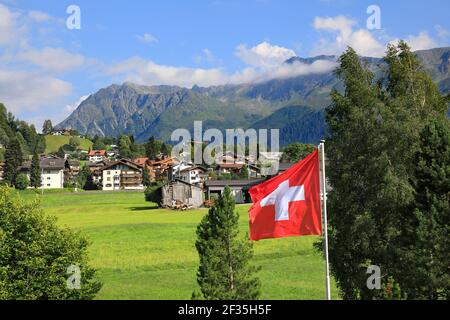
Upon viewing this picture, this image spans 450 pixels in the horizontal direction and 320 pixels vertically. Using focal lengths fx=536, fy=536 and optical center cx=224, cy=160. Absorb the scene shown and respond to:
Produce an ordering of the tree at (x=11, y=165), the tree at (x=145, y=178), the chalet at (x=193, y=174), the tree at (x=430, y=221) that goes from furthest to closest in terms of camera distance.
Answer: the tree at (x=145, y=178)
the tree at (x=11, y=165)
the chalet at (x=193, y=174)
the tree at (x=430, y=221)

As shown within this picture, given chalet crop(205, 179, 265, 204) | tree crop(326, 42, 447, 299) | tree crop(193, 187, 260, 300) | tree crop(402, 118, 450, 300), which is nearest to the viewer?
tree crop(402, 118, 450, 300)

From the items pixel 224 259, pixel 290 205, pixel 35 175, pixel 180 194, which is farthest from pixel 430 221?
pixel 35 175

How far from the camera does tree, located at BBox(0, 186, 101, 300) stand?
88.1 feet

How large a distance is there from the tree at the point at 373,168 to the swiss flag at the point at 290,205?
32.6ft

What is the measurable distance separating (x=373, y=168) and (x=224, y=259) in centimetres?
931

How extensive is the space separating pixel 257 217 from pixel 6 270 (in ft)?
50.9

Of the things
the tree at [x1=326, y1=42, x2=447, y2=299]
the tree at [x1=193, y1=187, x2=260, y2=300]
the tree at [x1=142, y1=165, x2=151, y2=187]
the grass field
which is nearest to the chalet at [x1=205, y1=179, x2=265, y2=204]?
the grass field

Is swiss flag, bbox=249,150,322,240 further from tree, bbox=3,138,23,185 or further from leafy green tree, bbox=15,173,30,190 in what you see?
tree, bbox=3,138,23,185

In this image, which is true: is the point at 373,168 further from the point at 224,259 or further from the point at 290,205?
the point at 290,205

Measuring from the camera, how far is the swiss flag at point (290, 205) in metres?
16.8

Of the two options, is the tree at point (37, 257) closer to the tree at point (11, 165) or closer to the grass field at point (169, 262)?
the grass field at point (169, 262)

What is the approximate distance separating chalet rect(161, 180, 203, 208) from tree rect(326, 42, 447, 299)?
258 feet

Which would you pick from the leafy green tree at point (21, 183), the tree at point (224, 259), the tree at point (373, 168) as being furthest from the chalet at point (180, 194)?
the tree at point (224, 259)

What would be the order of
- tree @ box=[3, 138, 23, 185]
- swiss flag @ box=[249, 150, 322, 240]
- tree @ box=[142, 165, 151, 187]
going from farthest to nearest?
tree @ box=[142, 165, 151, 187]
tree @ box=[3, 138, 23, 185]
swiss flag @ box=[249, 150, 322, 240]
